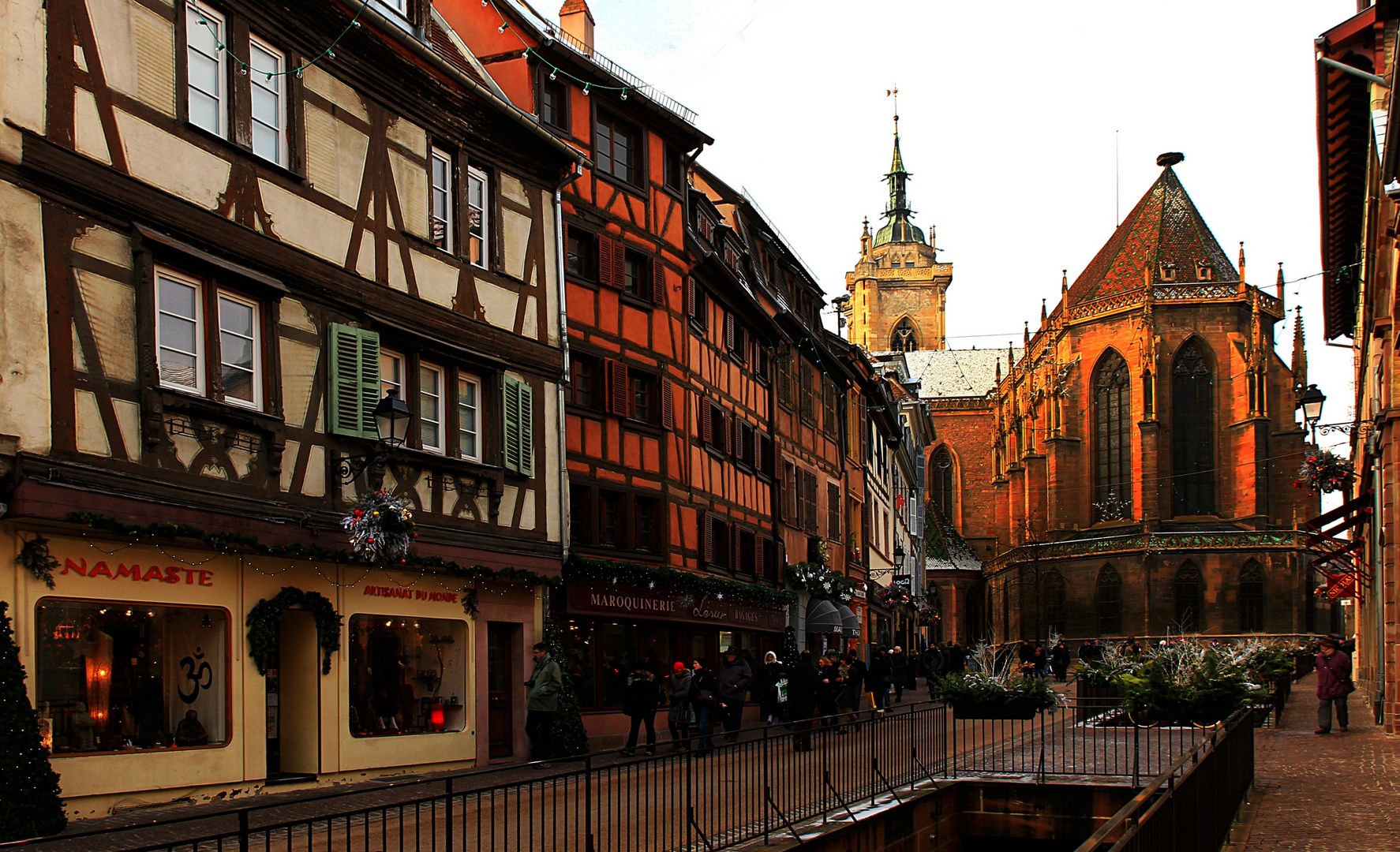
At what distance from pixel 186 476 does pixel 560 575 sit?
688 cm

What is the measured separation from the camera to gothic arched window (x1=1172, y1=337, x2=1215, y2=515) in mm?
67438

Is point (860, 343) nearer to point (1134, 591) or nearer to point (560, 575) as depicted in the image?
point (1134, 591)

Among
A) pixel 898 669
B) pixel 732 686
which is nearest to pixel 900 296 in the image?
pixel 898 669

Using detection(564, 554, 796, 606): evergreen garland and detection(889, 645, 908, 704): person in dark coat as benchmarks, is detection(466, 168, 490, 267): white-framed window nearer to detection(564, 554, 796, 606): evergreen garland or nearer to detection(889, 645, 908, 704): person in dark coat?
detection(564, 554, 796, 606): evergreen garland

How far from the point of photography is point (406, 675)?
1614 centimetres

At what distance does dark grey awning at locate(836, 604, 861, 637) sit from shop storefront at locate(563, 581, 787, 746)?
25.2 feet

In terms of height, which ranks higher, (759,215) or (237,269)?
(759,215)

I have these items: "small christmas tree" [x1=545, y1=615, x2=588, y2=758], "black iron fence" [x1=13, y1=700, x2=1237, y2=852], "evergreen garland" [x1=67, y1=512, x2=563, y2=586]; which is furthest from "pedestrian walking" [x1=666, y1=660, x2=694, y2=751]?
"black iron fence" [x1=13, y1=700, x2=1237, y2=852]

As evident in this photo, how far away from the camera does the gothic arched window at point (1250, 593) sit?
214 feet

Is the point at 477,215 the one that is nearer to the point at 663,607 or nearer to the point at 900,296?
the point at 663,607

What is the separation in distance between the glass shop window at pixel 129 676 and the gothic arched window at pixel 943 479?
80.4 metres

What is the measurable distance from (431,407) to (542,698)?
3.71m

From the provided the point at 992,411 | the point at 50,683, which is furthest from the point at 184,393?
the point at 992,411

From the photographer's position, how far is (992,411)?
3516 inches
